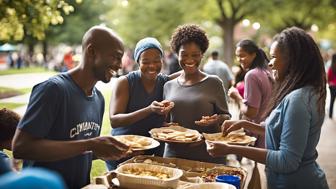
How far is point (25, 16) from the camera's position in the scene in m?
4.17

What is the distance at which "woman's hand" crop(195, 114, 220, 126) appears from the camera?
113 inches

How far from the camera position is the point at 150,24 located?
1805cm

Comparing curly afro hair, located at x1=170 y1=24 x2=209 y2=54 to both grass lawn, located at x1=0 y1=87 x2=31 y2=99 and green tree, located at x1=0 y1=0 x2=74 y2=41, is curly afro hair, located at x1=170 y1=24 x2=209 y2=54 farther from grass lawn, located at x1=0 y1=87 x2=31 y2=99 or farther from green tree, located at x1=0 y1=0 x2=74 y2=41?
green tree, located at x1=0 y1=0 x2=74 y2=41

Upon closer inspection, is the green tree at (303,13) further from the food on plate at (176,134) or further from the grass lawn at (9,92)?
the food on plate at (176,134)

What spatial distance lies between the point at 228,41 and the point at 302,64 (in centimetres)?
1462

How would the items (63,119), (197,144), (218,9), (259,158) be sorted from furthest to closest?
(218,9) → (197,144) → (259,158) → (63,119)

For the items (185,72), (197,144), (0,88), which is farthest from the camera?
(0,88)

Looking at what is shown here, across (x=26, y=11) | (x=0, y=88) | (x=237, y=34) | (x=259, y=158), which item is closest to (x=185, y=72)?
Answer: (x=259, y=158)

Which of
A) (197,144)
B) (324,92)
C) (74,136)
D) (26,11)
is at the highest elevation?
(26,11)

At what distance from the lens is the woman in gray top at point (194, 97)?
9.73ft

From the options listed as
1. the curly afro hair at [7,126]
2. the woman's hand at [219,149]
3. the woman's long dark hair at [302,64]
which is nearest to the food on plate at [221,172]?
the woman's hand at [219,149]

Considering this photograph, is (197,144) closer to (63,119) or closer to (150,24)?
(63,119)

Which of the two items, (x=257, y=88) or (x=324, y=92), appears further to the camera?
(x=257, y=88)

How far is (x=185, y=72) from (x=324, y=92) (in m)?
1.21
